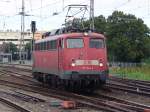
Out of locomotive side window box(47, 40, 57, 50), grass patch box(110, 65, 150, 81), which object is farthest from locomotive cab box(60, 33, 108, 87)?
grass patch box(110, 65, 150, 81)

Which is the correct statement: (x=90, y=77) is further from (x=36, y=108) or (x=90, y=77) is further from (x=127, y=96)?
(x=36, y=108)

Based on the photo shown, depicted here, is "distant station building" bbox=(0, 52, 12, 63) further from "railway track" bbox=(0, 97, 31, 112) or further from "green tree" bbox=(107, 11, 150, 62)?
"railway track" bbox=(0, 97, 31, 112)

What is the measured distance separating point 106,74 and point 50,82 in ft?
20.0

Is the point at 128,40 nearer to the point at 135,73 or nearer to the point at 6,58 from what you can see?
the point at 135,73

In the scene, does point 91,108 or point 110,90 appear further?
point 110,90

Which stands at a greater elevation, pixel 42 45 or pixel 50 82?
pixel 42 45

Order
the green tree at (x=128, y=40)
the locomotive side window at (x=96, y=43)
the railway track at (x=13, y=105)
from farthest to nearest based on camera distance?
1. the green tree at (x=128, y=40)
2. the locomotive side window at (x=96, y=43)
3. the railway track at (x=13, y=105)

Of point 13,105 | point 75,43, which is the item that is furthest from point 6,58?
point 13,105

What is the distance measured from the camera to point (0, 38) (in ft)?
639

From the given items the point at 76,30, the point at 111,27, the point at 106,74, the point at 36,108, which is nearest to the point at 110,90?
the point at 106,74

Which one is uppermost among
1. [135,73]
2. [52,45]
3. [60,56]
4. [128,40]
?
[128,40]

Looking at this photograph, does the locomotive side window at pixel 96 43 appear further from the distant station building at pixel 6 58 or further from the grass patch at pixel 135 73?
the distant station building at pixel 6 58

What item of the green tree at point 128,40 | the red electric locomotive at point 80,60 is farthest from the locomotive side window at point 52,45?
the green tree at point 128,40

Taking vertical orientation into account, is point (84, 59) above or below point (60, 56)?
below
